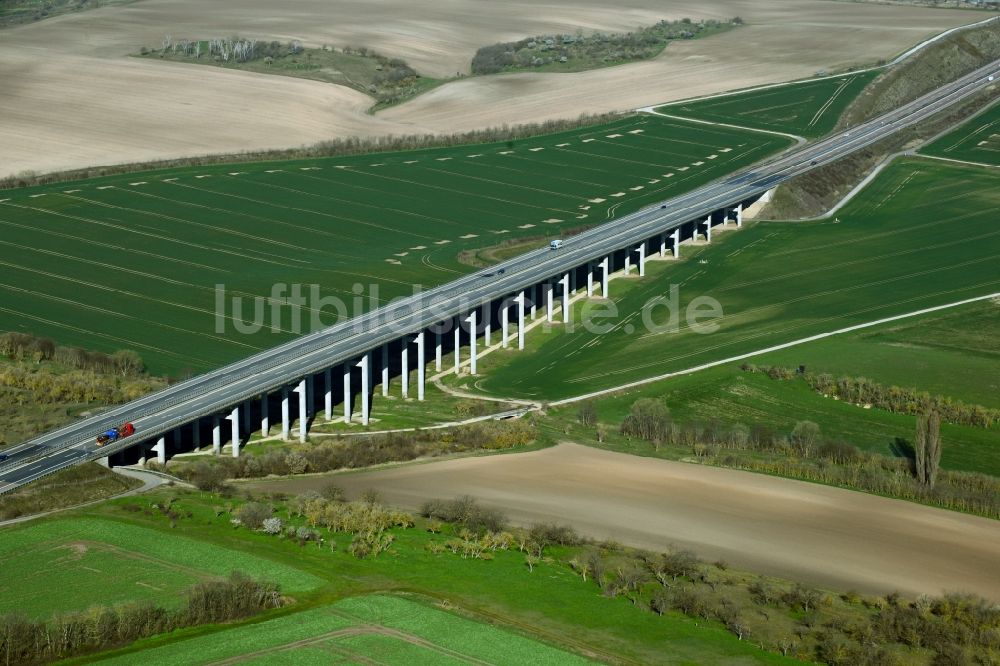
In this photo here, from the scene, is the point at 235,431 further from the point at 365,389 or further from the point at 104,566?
the point at 104,566

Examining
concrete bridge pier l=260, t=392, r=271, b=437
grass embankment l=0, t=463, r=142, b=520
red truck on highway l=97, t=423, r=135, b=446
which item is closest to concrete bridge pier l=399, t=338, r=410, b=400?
concrete bridge pier l=260, t=392, r=271, b=437

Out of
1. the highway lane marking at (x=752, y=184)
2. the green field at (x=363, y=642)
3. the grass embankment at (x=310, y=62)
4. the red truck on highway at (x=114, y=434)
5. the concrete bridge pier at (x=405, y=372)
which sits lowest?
the concrete bridge pier at (x=405, y=372)

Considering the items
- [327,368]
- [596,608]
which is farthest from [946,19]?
[596,608]

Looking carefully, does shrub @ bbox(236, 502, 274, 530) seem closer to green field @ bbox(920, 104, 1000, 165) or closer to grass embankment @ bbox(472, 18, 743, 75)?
green field @ bbox(920, 104, 1000, 165)

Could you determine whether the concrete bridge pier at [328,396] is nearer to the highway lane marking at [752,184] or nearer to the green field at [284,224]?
the highway lane marking at [752,184]

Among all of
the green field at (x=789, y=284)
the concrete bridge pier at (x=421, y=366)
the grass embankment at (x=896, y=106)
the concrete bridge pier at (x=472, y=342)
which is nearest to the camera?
the concrete bridge pier at (x=421, y=366)

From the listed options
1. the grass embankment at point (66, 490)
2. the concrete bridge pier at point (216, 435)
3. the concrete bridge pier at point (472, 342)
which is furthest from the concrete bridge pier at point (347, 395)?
the grass embankment at point (66, 490)
